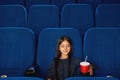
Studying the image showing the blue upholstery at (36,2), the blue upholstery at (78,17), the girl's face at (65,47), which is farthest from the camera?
the blue upholstery at (36,2)

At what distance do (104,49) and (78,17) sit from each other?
403 millimetres

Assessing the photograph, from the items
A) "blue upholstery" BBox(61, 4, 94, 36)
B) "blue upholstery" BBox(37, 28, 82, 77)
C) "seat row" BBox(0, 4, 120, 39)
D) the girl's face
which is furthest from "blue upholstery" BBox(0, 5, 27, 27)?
the girl's face

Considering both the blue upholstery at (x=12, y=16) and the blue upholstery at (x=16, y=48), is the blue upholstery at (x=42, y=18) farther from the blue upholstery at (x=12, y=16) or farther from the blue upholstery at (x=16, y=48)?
the blue upholstery at (x=16, y=48)

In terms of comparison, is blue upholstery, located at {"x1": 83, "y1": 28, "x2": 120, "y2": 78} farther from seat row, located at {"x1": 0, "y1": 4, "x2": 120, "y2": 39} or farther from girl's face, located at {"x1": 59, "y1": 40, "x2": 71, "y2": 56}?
seat row, located at {"x1": 0, "y1": 4, "x2": 120, "y2": 39}

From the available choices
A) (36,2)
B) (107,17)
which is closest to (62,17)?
(107,17)

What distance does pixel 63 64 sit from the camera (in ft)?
4.45

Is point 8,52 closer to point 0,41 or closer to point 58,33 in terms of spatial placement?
point 0,41

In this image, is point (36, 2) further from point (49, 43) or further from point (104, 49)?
point (104, 49)

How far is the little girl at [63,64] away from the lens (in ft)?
4.40

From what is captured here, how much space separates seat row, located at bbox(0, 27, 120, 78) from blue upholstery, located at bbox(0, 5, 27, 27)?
1.13ft

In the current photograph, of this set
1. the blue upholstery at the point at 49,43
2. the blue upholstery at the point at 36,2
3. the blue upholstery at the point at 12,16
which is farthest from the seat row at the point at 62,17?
the blue upholstery at the point at 36,2

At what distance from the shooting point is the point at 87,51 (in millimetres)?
1378

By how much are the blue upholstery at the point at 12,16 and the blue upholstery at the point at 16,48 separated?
0.34m

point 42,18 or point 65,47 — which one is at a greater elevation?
point 42,18
